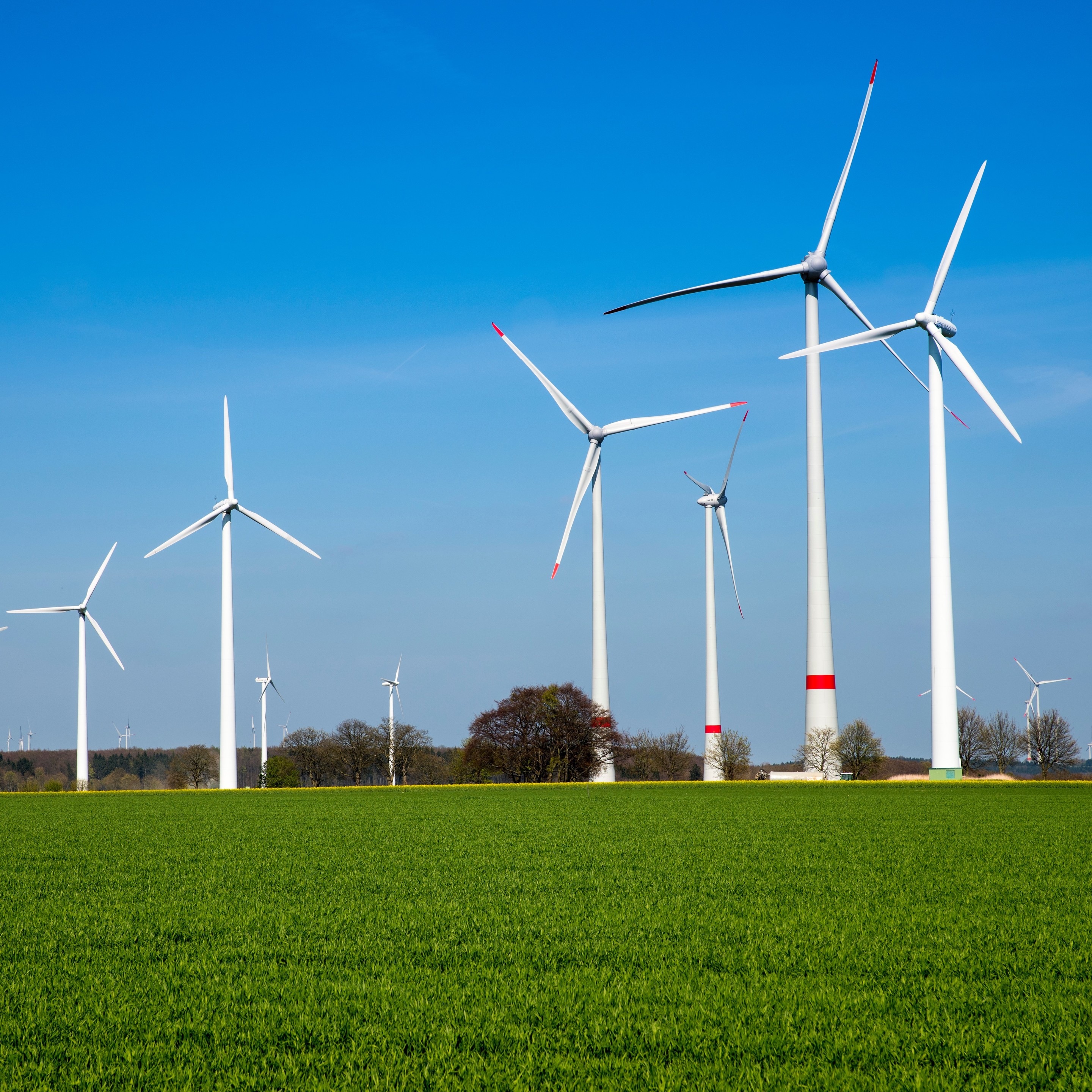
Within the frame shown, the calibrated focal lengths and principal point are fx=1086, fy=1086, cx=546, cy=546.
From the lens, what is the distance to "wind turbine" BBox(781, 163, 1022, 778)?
6962 centimetres

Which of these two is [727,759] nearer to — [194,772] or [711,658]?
[711,658]

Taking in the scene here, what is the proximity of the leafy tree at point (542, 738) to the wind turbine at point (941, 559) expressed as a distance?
→ 41.6 metres

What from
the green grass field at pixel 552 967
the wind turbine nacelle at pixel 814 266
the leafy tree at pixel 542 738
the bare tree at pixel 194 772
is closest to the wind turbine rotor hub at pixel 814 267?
the wind turbine nacelle at pixel 814 266

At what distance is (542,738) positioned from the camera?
113 meters

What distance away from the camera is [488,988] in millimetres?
11281

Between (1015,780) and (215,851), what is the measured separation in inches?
2686

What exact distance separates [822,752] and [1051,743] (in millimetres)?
76203

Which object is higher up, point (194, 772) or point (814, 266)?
point (814, 266)

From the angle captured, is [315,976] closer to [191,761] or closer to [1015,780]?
[1015,780]

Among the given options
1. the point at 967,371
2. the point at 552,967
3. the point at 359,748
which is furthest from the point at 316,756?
the point at 552,967

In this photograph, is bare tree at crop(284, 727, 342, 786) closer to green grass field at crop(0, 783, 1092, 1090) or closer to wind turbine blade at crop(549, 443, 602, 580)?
wind turbine blade at crop(549, 443, 602, 580)

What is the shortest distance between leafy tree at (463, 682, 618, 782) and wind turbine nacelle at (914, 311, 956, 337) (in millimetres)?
50710

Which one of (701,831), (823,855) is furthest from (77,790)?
(823,855)

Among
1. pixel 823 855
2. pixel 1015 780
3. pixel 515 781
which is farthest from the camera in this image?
pixel 515 781
